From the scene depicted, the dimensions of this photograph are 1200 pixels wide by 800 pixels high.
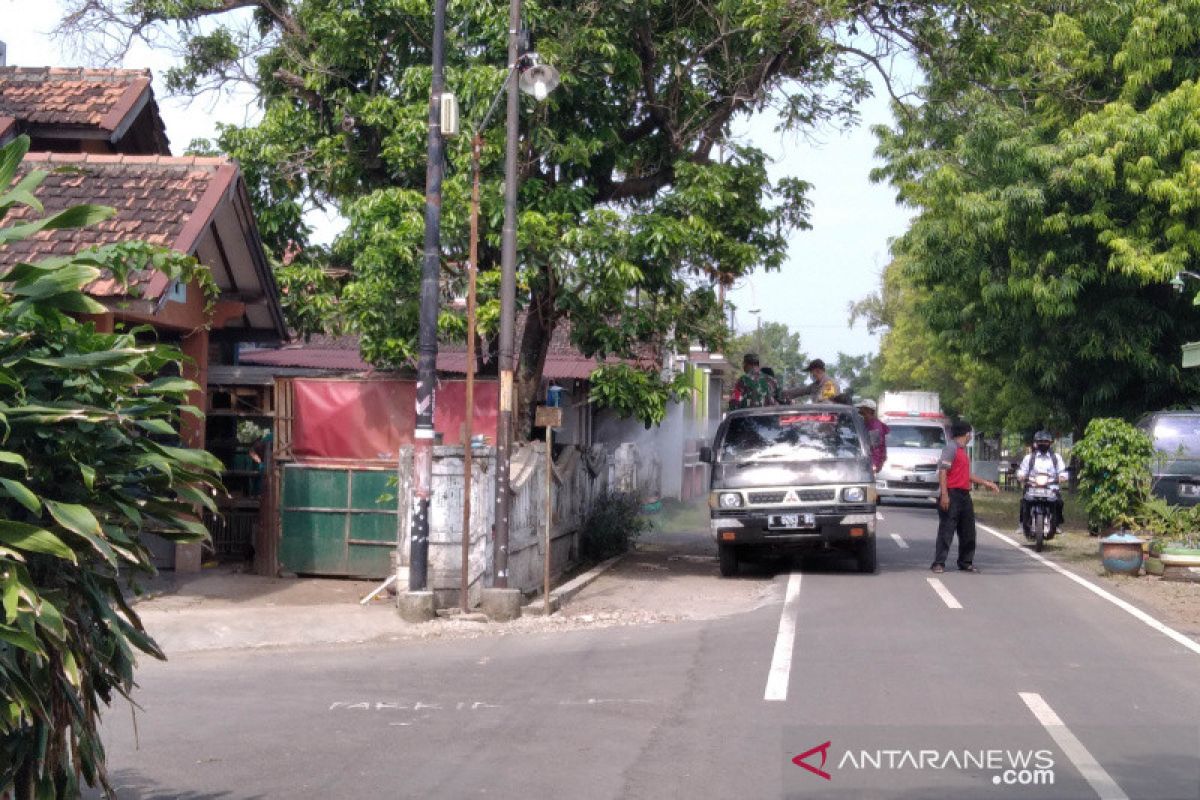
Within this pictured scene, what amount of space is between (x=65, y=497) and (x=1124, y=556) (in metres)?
14.9

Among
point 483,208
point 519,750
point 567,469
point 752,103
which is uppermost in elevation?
point 752,103

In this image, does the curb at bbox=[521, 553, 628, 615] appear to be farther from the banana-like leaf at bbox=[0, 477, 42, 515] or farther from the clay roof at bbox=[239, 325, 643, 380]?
the banana-like leaf at bbox=[0, 477, 42, 515]

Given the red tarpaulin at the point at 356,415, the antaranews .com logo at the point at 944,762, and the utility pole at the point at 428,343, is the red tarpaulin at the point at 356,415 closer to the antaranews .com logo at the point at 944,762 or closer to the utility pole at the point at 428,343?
the utility pole at the point at 428,343

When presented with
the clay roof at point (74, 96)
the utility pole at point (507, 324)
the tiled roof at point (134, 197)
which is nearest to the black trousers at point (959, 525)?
the utility pole at point (507, 324)

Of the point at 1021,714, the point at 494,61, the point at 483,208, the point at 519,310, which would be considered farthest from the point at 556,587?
the point at 1021,714

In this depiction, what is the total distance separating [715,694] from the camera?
901 cm

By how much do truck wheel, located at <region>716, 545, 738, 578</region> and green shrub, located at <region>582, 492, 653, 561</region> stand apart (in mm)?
2121

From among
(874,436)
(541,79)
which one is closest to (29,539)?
(541,79)

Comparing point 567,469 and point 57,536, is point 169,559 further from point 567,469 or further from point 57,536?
point 57,536

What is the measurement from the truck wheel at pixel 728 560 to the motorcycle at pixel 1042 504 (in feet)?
20.6

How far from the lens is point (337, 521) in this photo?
15242 millimetres

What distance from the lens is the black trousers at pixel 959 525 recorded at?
16.6 metres

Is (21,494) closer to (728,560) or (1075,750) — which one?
(1075,750)

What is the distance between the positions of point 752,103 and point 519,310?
3.90 metres
